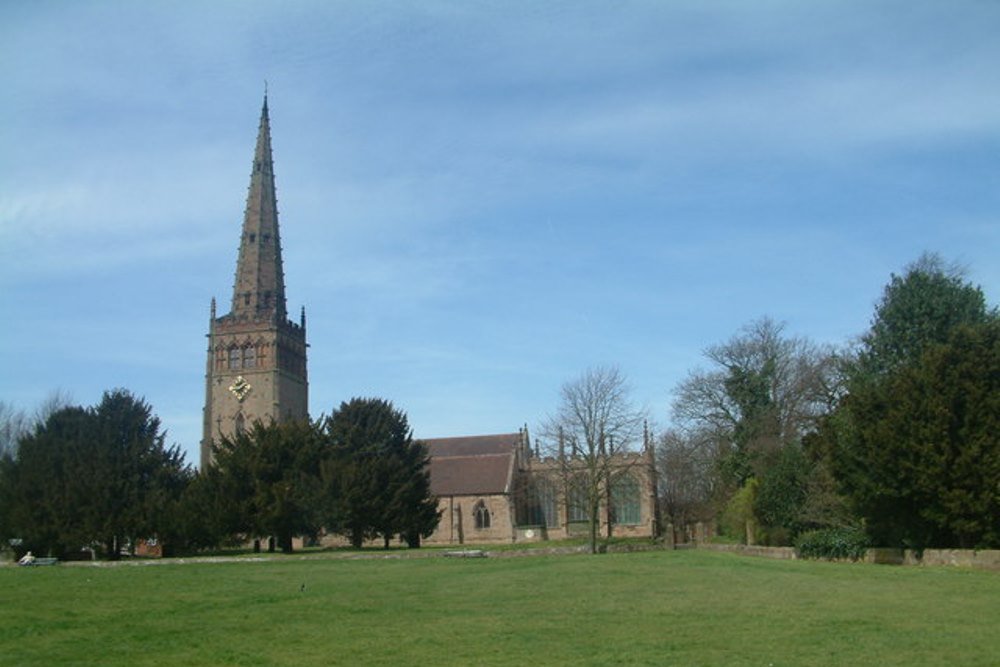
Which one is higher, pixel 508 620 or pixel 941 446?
pixel 941 446

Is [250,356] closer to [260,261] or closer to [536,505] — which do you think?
[260,261]

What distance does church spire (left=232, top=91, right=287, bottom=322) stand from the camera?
263 feet

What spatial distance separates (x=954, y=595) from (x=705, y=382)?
34504 millimetres

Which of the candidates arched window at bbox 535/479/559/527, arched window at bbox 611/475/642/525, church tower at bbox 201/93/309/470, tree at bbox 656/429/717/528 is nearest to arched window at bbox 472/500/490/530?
arched window at bbox 535/479/559/527

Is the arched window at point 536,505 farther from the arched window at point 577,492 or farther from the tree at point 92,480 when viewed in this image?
the tree at point 92,480

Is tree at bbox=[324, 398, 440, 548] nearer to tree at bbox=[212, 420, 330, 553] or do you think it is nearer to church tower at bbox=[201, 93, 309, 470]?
tree at bbox=[212, 420, 330, 553]

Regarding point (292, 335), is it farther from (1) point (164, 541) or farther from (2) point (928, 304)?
(2) point (928, 304)

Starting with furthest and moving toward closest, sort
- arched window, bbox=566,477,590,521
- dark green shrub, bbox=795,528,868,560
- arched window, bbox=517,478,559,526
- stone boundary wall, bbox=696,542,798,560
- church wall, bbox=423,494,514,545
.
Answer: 1. arched window, bbox=517,478,559,526
2. church wall, bbox=423,494,514,545
3. arched window, bbox=566,477,590,521
4. stone boundary wall, bbox=696,542,798,560
5. dark green shrub, bbox=795,528,868,560

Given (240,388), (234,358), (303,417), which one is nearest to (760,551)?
(303,417)

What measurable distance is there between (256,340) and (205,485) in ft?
117

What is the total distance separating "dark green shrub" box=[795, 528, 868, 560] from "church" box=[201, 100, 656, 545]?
1313 inches

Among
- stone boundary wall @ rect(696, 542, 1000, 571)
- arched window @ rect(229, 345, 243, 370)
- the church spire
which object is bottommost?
stone boundary wall @ rect(696, 542, 1000, 571)

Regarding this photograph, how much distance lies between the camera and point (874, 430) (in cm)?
2908

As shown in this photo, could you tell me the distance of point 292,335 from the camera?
3241 inches
